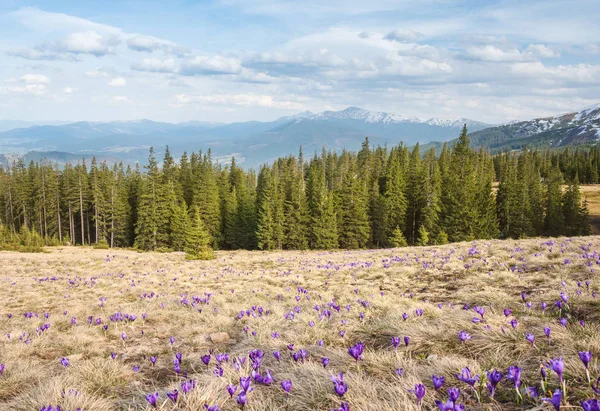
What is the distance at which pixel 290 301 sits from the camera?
998cm

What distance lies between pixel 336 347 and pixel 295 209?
5742 cm

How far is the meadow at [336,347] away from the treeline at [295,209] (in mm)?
39741

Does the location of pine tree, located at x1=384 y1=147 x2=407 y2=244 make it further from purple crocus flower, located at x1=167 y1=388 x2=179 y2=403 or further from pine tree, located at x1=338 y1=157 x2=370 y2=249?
purple crocus flower, located at x1=167 y1=388 x2=179 y2=403

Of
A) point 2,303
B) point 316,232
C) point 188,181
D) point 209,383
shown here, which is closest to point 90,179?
point 188,181

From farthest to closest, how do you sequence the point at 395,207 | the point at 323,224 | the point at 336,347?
the point at 395,207, the point at 323,224, the point at 336,347

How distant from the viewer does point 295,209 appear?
6253cm

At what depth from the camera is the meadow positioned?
10.8ft

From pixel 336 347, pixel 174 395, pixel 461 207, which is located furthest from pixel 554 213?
pixel 174 395

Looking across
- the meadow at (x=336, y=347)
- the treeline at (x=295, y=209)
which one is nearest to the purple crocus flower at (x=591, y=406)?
the meadow at (x=336, y=347)

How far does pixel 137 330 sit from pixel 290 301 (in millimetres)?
4097

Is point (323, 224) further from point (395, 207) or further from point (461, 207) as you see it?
point (461, 207)

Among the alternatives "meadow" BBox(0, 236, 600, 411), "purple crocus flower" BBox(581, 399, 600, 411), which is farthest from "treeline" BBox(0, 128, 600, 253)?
"purple crocus flower" BBox(581, 399, 600, 411)

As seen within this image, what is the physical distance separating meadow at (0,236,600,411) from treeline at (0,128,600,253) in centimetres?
3974

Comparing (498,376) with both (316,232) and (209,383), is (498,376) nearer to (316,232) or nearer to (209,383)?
(209,383)
